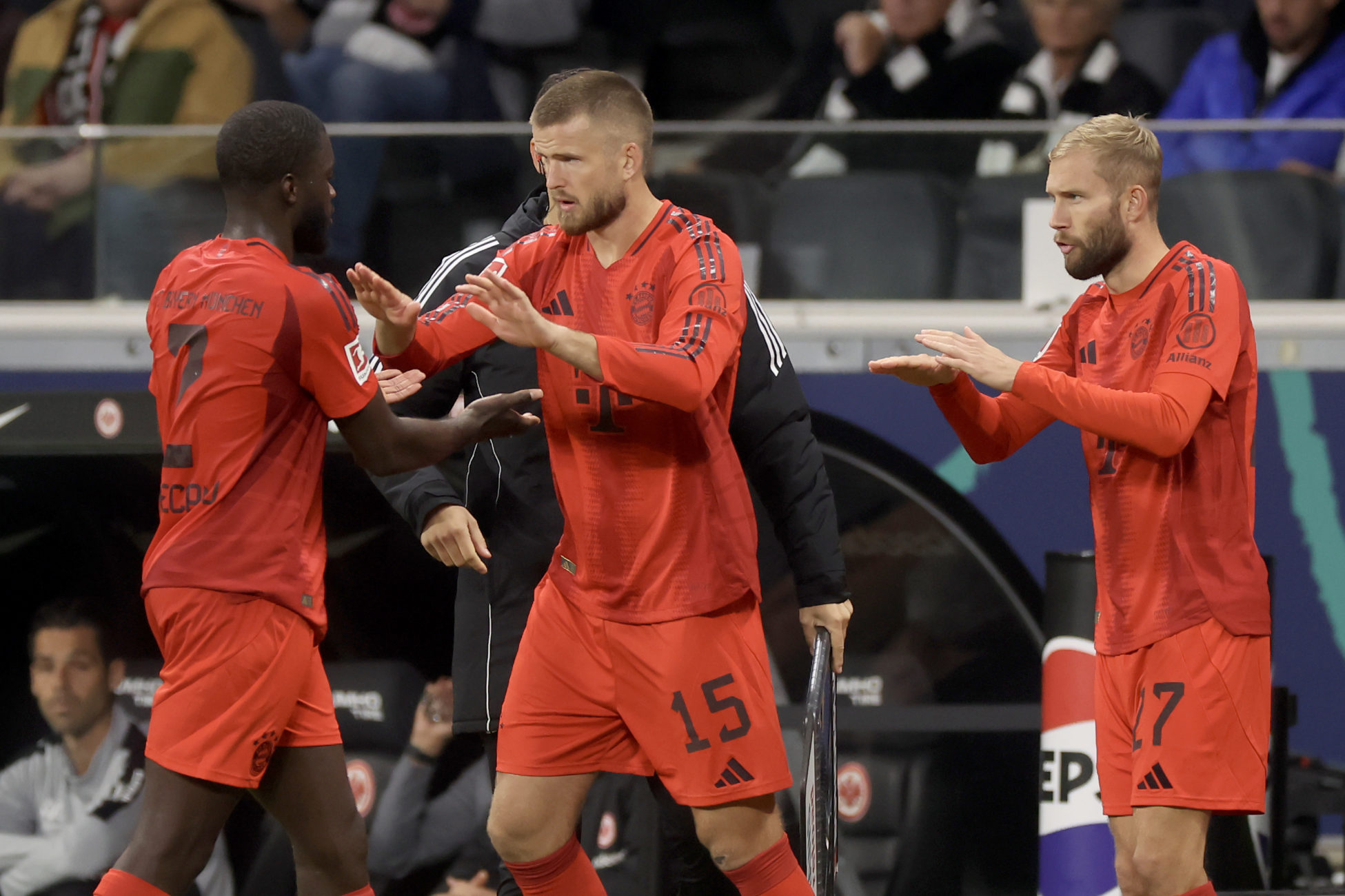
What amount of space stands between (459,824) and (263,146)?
7.01 ft

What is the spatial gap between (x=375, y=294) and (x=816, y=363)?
5.55ft

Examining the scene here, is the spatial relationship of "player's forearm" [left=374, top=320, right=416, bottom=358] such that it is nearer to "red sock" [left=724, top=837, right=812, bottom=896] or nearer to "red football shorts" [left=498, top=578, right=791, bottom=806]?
"red football shorts" [left=498, top=578, right=791, bottom=806]

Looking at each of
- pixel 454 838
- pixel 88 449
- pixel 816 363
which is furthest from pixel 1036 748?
pixel 88 449

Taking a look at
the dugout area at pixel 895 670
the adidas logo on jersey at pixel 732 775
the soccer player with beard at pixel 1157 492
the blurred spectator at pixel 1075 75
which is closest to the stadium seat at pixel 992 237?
the dugout area at pixel 895 670

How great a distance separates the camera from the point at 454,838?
13.5 ft

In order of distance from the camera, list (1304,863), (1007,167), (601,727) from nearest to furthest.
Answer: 1. (601,727)
2. (1304,863)
3. (1007,167)

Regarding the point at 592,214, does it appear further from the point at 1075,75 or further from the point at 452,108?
the point at 452,108

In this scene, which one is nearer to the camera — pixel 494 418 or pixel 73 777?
pixel 494 418

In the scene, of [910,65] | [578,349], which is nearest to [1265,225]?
[910,65]

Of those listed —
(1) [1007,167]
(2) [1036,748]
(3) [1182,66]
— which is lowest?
(2) [1036,748]

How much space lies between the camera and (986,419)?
2996mm

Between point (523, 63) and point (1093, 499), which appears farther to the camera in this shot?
→ point (523, 63)

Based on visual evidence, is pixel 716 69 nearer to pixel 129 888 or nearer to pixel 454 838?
pixel 454 838

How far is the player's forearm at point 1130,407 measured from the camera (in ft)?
8.61
